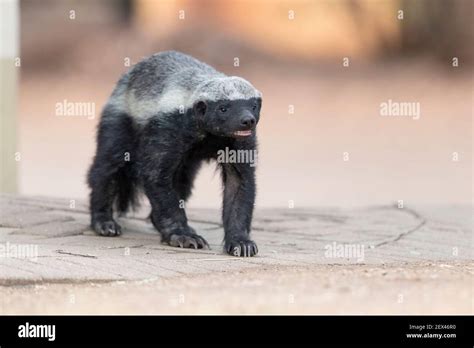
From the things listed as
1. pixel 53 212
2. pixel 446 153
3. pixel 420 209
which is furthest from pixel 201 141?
pixel 446 153

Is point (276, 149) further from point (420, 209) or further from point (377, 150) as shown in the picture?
point (420, 209)

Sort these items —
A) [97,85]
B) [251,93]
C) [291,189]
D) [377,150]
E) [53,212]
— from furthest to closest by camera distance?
[97,85]
[377,150]
[291,189]
[53,212]
[251,93]

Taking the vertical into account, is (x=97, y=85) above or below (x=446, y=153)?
above

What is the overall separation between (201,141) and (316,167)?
951cm

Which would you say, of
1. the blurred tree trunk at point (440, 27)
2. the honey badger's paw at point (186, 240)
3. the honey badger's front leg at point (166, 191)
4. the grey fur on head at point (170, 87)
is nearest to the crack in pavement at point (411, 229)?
the honey badger's paw at point (186, 240)

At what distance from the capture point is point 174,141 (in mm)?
8438

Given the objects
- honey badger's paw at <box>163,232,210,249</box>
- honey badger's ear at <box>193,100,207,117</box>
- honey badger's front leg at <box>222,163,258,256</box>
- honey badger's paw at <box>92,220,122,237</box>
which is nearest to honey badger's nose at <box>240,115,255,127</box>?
honey badger's ear at <box>193,100,207,117</box>

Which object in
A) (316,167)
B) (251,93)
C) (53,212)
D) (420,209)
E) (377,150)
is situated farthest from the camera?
(377,150)

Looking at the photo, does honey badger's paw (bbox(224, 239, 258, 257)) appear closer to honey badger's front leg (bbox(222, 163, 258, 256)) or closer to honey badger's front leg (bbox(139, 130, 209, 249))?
honey badger's front leg (bbox(222, 163, 258, 256))

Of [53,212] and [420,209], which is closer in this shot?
[53,212]

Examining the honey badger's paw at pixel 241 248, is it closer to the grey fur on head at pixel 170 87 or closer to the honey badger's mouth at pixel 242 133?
the honey badger's mouth at pixel 242 133

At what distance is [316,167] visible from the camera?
17828 millimetres

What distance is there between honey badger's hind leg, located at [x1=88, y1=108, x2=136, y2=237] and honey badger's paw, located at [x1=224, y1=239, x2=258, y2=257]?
4.64 feet

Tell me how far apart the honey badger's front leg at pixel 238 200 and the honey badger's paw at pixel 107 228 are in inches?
46.5
